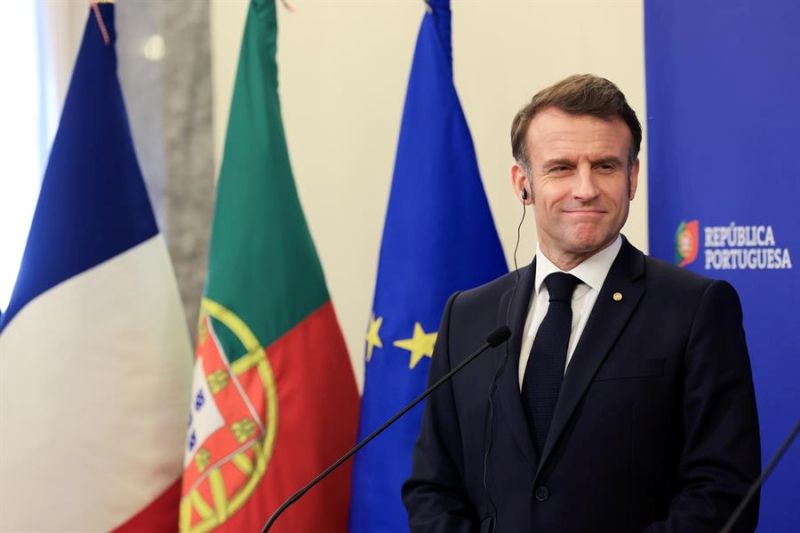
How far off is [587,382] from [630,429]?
0.10 m

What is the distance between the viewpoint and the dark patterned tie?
1.83m

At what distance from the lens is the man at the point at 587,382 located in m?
1.72

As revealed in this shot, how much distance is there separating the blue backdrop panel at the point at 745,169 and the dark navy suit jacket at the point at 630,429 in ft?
2.39

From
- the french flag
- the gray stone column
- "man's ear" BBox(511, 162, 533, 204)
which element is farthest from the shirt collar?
the gray stone column

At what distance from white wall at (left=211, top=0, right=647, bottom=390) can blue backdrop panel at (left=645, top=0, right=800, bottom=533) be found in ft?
2.17

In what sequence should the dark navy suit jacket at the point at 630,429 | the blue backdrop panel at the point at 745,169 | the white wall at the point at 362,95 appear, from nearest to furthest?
the dark navy suit jacket at the point at 630,429 < the blue backdrop panel at the point at 745,169 < the white wall at the point at 362,95

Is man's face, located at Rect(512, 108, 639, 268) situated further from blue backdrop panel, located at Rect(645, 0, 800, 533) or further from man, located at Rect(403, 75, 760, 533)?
blue backdrop panel, located at Rect(645, 0, 800, 533)

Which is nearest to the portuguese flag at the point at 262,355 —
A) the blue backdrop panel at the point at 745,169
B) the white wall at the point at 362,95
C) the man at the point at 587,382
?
the white wall at the point at 362,95

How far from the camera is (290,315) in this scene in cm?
285

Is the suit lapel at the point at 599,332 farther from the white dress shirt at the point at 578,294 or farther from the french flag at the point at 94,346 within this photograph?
the french flag at the point at 94,346

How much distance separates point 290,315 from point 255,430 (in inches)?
12.5

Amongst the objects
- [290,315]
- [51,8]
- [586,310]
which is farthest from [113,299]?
[586,310]

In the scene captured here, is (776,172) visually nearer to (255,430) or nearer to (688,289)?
(688,289)

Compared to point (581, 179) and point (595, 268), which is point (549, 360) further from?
point (581, 179)
